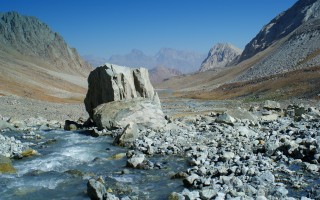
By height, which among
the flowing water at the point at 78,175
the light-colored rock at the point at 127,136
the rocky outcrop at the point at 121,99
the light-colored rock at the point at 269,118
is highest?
the rocky outcrop at the point at 121,99

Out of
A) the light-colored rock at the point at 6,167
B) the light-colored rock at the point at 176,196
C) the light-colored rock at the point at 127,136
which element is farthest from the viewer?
the light-colored rock at the point at 127,136

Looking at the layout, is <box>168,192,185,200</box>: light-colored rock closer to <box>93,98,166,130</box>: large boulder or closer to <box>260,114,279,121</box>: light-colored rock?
<box>93,98,166,130</box>: large boulder

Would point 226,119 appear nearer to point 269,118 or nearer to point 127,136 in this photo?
point 269,118

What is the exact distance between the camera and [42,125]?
137 ft

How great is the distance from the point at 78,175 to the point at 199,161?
6546 mm

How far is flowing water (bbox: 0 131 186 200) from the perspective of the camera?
56.9ft

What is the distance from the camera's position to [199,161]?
21.1 metres

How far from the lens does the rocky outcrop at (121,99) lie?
113 feet

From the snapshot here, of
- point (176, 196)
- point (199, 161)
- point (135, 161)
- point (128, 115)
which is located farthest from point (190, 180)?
point (128, 115)

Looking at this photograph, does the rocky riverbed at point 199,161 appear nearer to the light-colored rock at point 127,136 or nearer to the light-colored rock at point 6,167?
the light-colored rock at point 127,136

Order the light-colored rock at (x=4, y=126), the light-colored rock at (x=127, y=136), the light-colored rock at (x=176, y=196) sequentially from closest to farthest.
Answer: the light-colored rock at (x=176, y=196) < the light-colored rock at (x=127, y=136) < the light-colored rock at (x=4, y=126)

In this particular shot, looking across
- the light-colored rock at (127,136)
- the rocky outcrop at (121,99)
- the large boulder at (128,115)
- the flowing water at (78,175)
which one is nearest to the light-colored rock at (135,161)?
the flowing water at (78,175)

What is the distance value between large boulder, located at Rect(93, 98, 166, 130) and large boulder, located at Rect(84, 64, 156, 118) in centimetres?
286

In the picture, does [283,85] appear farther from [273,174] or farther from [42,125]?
[273,174]
